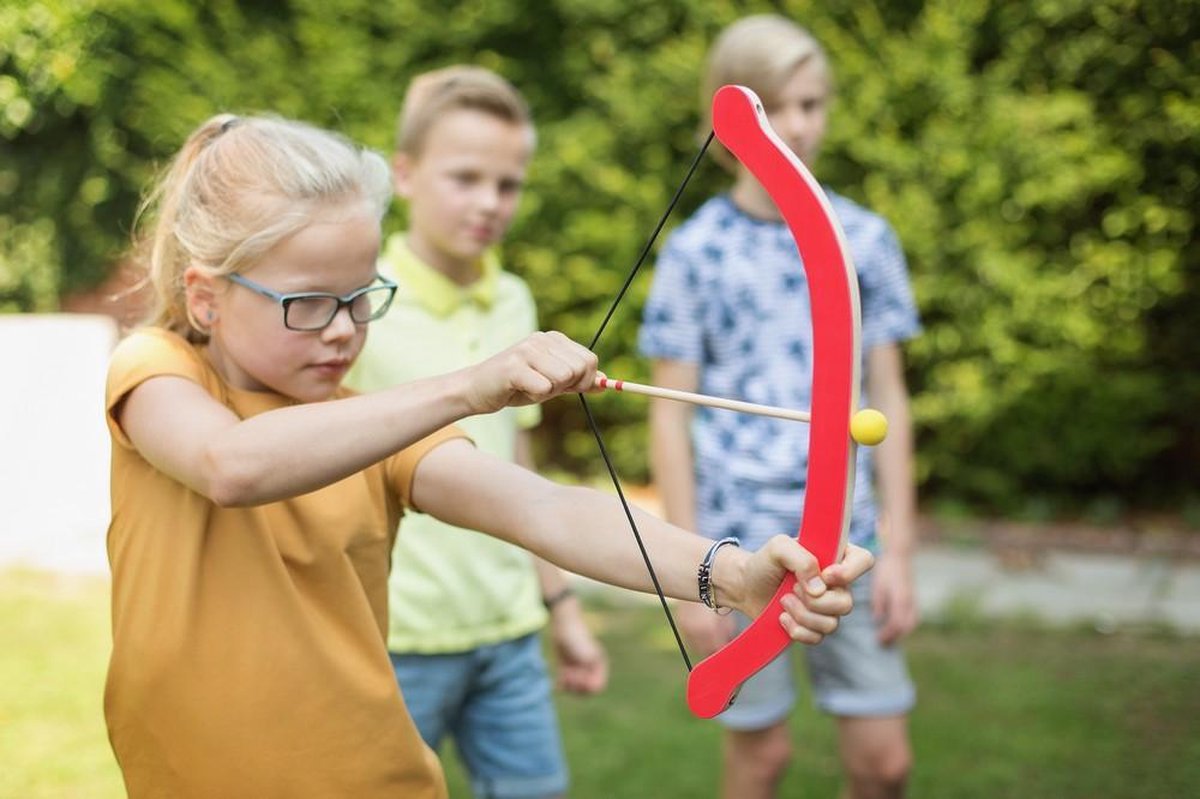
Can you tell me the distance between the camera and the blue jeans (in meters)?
2.69

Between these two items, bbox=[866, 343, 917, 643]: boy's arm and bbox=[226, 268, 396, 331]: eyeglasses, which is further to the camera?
bbox=[866, 343, 917, 643]: boy's arm

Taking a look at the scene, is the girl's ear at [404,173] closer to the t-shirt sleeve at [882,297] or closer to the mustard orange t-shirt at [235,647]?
the t-shirt sleeve at [882,297]

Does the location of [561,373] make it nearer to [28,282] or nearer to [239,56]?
[239,56]

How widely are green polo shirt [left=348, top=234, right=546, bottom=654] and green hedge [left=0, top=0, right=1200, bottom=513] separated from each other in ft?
12.2

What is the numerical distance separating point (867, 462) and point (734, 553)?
4.95 ft

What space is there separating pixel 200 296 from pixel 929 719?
3.09 metres

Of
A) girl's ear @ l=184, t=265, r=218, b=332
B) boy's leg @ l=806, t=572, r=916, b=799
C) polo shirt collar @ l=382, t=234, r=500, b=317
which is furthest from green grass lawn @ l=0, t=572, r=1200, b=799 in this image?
girl's ear @ l=184, t=265, r=218, b=332

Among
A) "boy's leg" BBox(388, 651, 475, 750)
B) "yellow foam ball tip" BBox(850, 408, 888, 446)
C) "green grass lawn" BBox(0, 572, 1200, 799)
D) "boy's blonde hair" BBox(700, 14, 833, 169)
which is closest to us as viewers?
"yellow foam ball tip" BBox(850, 408, 888, 446)

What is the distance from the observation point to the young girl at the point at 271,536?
5.77ft

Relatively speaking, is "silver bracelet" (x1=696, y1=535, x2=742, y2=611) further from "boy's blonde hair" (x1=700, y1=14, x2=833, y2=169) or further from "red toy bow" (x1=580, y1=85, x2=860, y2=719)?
"boy's blonde hair" (x1=700, y1=14, x2=833, y2=169)

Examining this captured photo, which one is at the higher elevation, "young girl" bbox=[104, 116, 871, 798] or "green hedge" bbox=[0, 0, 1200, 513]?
"green hedge" bbox=[0, 0, 1200, 513]

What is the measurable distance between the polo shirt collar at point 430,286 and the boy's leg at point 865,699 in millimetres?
1022

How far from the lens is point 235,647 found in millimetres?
1771

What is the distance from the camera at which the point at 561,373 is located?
1.47 metres
